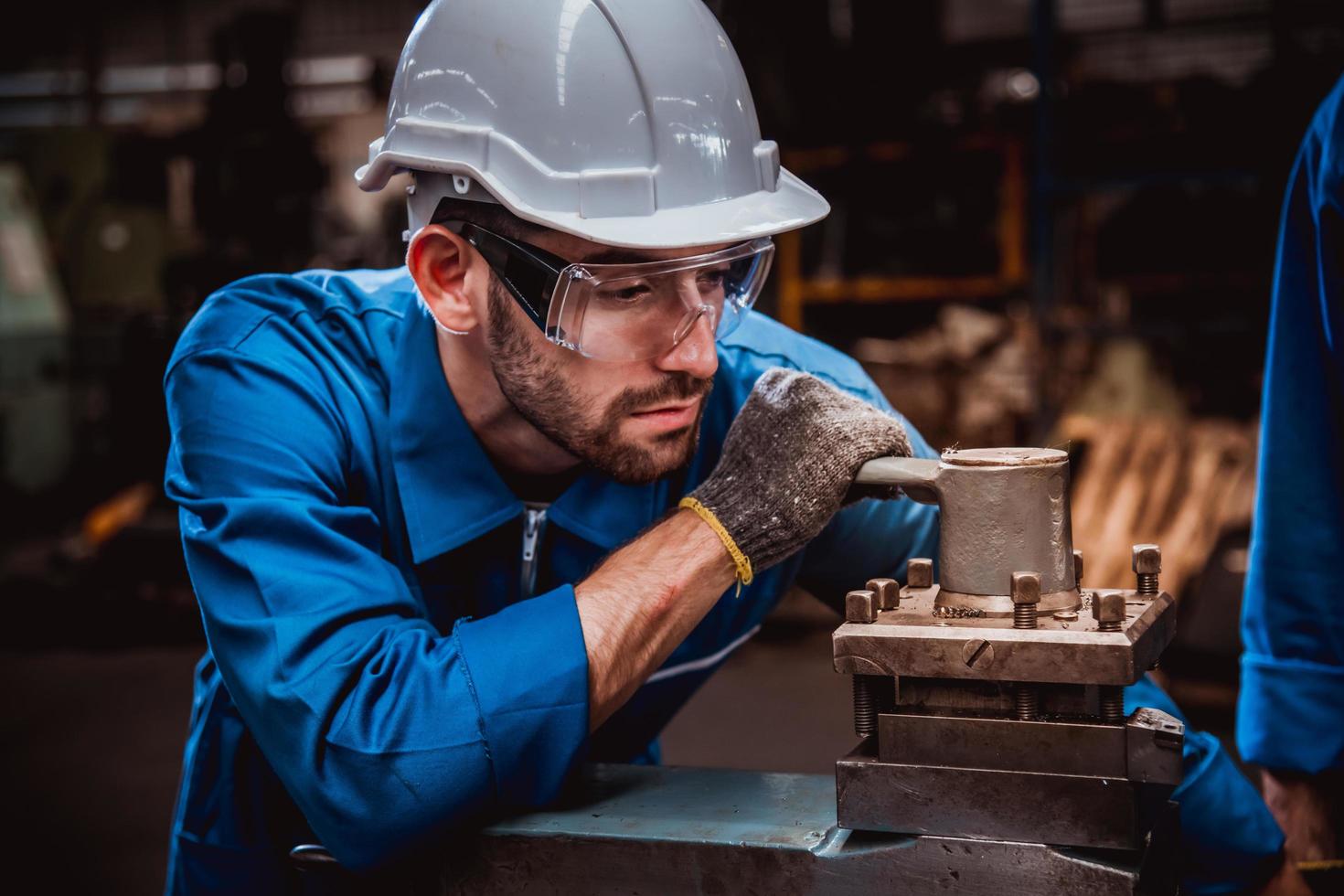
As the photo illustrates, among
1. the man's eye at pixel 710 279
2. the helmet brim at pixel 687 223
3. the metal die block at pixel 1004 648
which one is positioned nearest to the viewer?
the metal die block at pixel 1004 648

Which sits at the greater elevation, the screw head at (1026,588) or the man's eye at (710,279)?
the man's eye at (710,279)

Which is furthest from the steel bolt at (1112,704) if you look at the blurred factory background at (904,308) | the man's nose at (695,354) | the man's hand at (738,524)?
the blurred factory background at (904,308)

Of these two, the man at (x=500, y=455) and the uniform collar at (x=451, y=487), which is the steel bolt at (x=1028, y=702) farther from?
the uniform collar at (x=451, y=487)

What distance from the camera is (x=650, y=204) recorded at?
137 centimetres

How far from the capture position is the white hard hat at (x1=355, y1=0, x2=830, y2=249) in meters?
1.36

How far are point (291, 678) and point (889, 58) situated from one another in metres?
4.77

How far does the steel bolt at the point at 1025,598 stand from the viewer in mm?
1051

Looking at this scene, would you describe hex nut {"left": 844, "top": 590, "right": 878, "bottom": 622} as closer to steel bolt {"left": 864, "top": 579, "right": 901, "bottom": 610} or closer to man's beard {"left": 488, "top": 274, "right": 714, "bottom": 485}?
steel bolt {"left": 864, "top": 579, "right": 901, "bottom": 610}

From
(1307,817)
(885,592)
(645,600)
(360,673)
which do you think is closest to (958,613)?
(885,592)

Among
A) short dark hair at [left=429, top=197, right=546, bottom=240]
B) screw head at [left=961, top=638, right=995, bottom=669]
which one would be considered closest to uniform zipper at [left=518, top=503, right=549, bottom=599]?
short dark hair at [left=429, top=197, right=546, bottom=240]

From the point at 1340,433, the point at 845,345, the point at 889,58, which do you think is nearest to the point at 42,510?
the point at 845,345

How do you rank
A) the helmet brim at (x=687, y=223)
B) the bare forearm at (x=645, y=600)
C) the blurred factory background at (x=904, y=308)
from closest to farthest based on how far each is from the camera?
the bare forearm at (x=645, y=600)
the helmet brim at (x=687, y=223)
the blurred factory background at (x=904, y=308)

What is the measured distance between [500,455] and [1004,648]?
762mm

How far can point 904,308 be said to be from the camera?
606 centimetres
